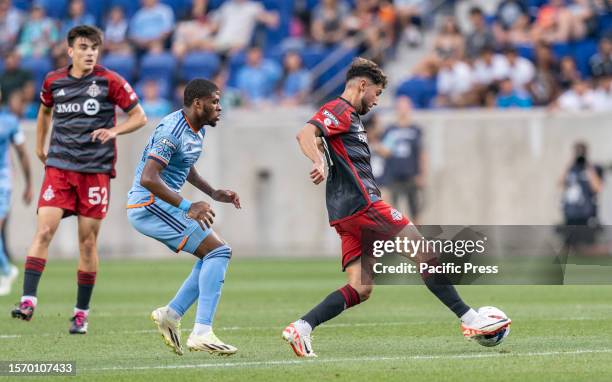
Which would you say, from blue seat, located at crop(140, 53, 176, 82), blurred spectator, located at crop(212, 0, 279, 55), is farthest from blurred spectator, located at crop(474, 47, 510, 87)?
blue seat, located at crop(140, 53, 176, 82)

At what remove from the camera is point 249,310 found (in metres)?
13.5

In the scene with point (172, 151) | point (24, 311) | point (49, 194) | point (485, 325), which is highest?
point (172, 151)

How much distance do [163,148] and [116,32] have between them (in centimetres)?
1744

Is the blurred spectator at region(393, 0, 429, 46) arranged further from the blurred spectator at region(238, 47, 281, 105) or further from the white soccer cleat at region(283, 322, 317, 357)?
the white soccer cleat at region(283, 322, 317, 357)

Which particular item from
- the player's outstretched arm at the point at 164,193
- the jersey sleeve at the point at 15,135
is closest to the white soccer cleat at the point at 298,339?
the player's outstretched arm at the point at 164,193

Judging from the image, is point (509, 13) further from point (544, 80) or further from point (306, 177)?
point (306, 177)

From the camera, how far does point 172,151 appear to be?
9305 mm

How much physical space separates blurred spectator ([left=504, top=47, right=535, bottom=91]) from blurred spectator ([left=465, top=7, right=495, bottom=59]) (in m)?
0.61

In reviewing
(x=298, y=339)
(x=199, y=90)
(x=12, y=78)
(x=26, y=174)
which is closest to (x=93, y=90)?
(x=199, y=90)

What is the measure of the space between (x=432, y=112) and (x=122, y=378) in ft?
49.4

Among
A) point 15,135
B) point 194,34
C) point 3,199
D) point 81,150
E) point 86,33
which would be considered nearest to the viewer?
point 86,33

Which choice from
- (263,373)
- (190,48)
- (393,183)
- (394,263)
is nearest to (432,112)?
(393,183)

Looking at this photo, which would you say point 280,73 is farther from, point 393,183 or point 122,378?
point 122,378

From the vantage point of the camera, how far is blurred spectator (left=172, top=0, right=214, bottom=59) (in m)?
25.2
